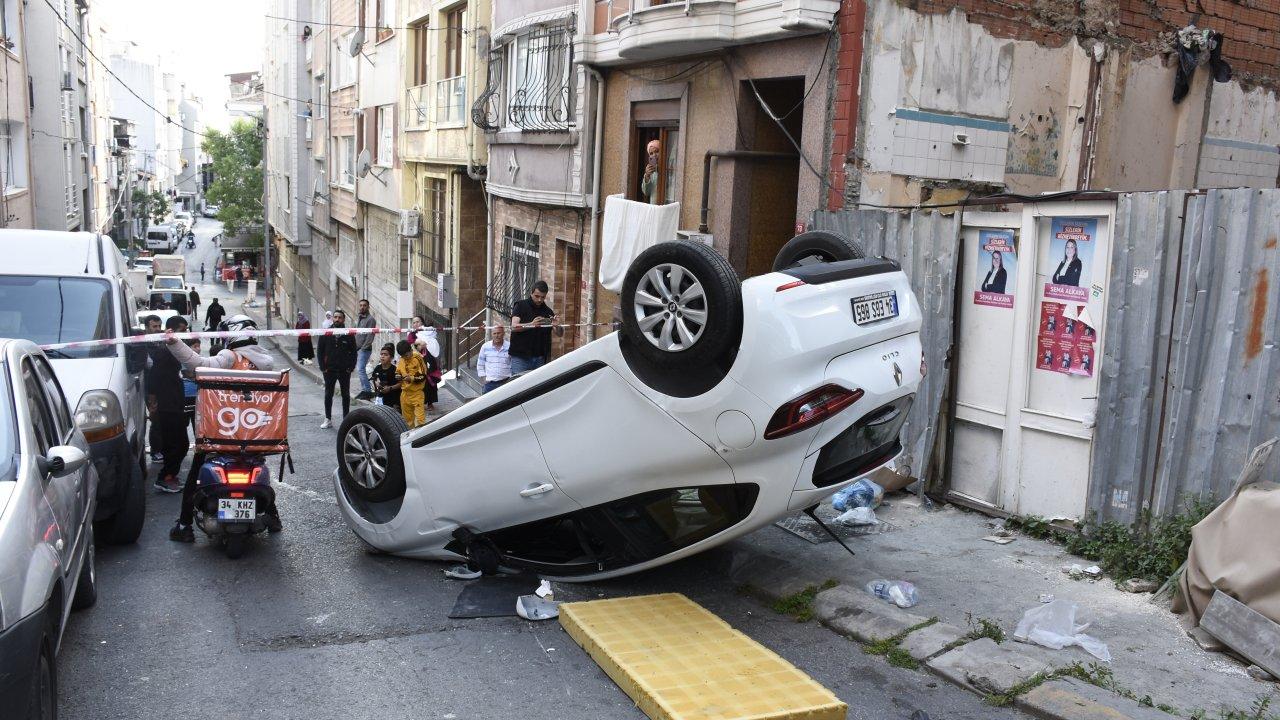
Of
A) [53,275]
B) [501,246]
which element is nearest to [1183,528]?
[53,275]

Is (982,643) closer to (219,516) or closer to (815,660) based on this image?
(815,660)

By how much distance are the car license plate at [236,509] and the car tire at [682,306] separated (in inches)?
131

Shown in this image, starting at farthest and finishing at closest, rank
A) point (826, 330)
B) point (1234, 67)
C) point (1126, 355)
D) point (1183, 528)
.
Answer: point (1234, 67) → point (1126, 355) → point (1183, 528) → point (826, 330)

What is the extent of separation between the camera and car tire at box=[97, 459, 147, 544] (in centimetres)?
769

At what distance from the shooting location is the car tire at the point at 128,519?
7.69 meters

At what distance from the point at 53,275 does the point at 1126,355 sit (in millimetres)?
8407

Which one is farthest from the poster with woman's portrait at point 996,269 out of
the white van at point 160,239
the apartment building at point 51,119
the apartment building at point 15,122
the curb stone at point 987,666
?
the white van at point 160,239

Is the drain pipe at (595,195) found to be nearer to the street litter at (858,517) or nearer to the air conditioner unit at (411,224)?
the street litter at (858,517)

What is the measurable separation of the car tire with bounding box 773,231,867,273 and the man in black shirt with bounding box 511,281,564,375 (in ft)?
20.0

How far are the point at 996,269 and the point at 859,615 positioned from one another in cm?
325

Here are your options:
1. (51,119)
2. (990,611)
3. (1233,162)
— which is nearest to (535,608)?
(990,611)

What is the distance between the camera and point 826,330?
5.47 m

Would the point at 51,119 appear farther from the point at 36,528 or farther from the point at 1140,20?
the point at 36,528

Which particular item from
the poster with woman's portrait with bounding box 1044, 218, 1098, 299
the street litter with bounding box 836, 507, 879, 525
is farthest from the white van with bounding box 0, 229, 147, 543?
the poster with woman's portrait with bounding box 1044, 218, 1098, 299
